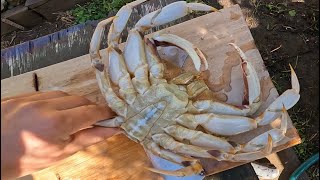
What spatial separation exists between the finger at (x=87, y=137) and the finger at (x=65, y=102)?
0.11 metres

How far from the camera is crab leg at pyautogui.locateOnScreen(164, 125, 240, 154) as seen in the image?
2.02 m

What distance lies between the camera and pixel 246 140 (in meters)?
2.13

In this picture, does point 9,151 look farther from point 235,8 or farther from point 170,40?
point 235,8

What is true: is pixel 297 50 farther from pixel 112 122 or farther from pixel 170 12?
pixel 112 122

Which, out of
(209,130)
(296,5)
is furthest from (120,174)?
(296,5)

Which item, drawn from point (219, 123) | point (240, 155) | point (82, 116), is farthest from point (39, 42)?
point (240, 155)

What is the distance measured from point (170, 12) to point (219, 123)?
1.76 feet

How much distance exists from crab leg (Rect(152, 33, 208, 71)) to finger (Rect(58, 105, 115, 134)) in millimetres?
394

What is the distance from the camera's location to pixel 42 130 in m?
1.76

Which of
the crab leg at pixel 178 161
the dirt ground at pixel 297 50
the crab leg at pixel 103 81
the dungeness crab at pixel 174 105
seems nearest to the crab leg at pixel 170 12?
the dungeness crab at pixel 174 105

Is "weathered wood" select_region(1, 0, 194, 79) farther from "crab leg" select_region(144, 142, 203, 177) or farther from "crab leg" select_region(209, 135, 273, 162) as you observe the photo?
"crab leg" select_region(209, 135, 273, 162)

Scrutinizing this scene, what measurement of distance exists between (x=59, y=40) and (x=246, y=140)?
47.8 inches

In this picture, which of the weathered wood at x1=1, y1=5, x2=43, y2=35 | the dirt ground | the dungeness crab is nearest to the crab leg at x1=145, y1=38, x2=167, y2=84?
the dungeness crab

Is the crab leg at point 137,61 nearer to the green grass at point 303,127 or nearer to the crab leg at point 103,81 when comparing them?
the crab leg at point 103,81
